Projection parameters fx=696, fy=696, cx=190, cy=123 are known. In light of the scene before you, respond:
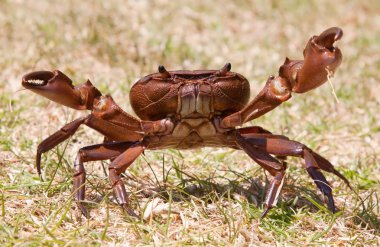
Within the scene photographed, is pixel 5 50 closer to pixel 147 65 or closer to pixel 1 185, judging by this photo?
pixel 147 65

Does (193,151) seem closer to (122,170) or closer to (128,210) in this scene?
(122,170)

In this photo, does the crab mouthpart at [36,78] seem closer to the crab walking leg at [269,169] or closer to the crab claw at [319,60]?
the crab walking leg at [269,169]

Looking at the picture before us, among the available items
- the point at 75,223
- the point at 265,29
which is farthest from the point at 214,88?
the point at 265,29

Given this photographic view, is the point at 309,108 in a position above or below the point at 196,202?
above

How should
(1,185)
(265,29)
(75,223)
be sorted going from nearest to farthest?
(75,223) → (1,185) → (265,29)

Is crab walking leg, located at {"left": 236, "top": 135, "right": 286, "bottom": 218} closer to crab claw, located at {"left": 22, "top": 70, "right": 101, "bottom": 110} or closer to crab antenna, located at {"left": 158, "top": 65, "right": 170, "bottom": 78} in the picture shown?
crab antenna, located at {"left": 158, "top": 65, "right": 170, "bottom": 78}

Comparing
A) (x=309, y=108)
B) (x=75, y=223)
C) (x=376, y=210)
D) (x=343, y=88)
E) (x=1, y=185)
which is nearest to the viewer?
(x=75, y=223)

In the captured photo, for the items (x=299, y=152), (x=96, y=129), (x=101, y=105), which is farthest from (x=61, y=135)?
(x=299, y=152)

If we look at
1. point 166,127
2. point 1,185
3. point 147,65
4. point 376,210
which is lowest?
point 376,210
